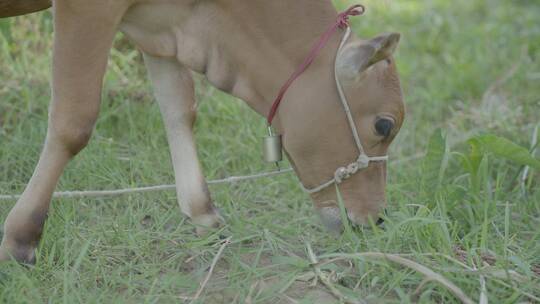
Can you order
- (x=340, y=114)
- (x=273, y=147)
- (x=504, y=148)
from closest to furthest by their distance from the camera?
(x=340, y=114), (x=273, y=147), (x=504, y=148)

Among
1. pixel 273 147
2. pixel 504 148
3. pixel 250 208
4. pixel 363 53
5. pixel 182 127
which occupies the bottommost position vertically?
pixel 250 208

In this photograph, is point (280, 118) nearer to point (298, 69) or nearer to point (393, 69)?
point (298, 69)

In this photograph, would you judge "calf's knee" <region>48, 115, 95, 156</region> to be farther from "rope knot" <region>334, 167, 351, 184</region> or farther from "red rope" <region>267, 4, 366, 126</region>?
"rope knot" <region>334, 167, 351, 184</region>

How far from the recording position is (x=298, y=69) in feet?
11.6

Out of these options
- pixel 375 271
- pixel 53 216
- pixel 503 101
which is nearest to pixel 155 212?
pixel 53 216

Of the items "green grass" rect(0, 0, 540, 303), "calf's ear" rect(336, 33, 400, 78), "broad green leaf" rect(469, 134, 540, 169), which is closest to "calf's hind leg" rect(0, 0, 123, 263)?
"green grass" rect(0, 0, 540, 303)

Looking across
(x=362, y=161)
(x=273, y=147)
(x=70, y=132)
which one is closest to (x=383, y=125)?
Result: (x=362, y=161)

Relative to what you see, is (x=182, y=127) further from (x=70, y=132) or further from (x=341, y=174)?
(x=341, y=174)

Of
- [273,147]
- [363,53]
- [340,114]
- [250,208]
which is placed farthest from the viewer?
[250,208]

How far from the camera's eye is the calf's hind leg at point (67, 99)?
3.36m

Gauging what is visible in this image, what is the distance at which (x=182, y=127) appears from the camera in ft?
13.3

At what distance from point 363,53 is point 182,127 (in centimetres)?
102

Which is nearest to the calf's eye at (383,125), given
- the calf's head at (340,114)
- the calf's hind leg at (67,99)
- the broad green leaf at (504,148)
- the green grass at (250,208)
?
the calf's head at (340,114)

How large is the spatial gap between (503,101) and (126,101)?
245cm
